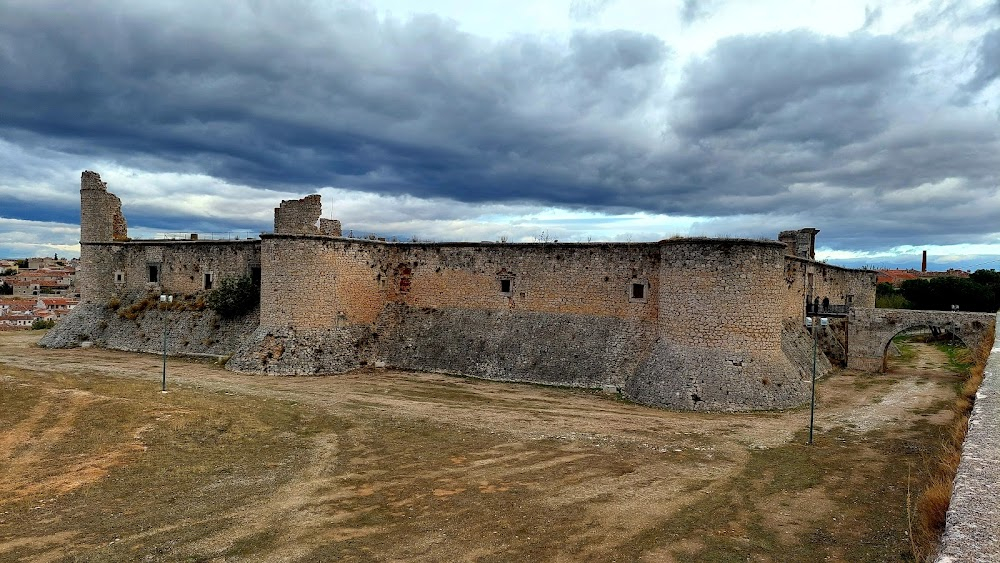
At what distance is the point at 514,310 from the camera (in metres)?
28.9

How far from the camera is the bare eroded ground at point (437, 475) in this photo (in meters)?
10.1

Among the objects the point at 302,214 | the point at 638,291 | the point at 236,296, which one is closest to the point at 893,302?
the point at 638,291

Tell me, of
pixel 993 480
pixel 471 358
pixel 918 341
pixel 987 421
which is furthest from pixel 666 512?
pixel 918 341

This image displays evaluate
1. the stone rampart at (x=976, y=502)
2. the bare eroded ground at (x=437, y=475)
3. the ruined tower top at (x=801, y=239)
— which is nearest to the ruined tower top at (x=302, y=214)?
the bare eroded ground at (x=437, y=475)

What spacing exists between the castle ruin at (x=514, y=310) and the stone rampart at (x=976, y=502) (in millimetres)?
13858

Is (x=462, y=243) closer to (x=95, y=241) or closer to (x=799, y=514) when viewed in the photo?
(x=799, y=514)

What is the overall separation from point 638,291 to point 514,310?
6588 mm

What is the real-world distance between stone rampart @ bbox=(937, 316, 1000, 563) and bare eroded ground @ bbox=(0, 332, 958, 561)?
306cm

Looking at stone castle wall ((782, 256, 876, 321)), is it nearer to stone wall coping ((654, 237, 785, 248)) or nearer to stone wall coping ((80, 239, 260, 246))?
stone wall coping ((654, 237, 785, 248))

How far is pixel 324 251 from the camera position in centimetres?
2873

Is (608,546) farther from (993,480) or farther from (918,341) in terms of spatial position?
(918,341)

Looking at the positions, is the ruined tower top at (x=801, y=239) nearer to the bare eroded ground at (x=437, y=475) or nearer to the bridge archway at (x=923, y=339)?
the bridge archway at (x=923, y=339)

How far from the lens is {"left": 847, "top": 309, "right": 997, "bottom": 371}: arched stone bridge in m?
28.5

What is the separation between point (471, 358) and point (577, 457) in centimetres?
1349
